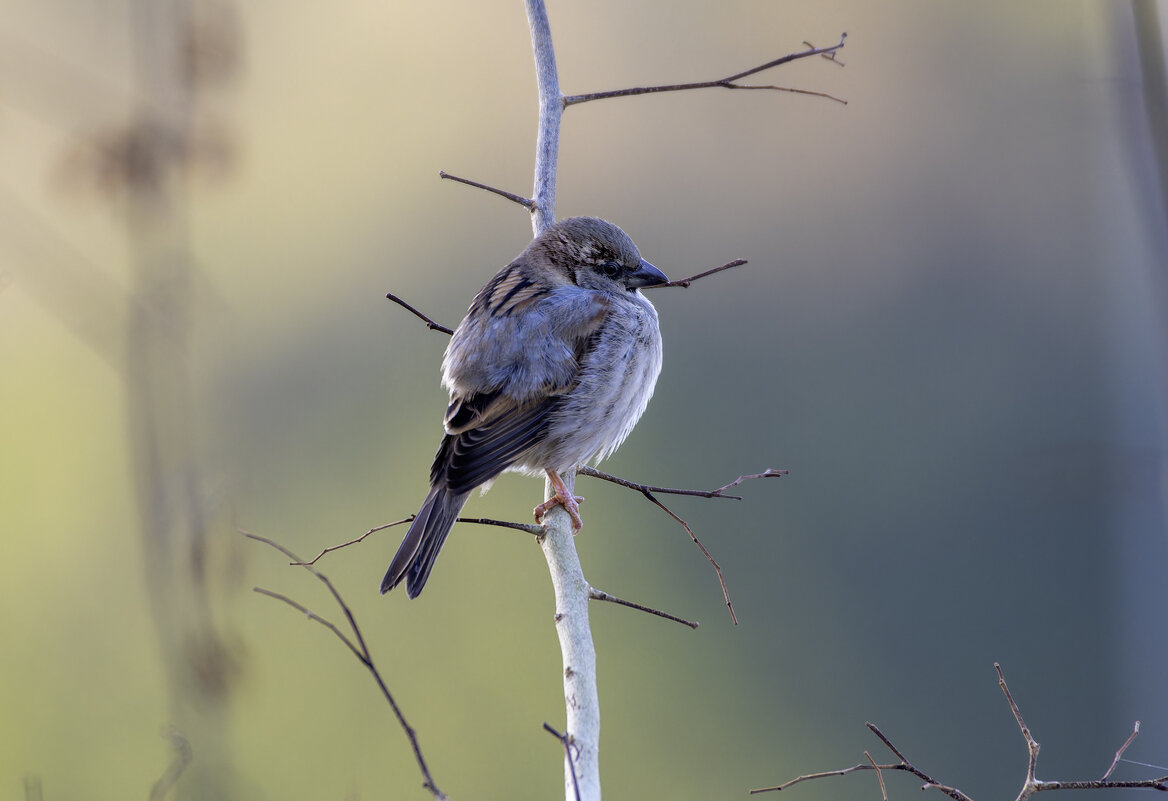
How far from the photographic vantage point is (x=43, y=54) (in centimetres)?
277

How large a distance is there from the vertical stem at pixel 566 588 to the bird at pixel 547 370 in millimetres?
196

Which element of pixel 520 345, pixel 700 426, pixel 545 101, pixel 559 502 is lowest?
pixel 700 426

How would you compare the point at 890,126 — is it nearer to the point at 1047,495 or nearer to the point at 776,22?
the point at 776,22

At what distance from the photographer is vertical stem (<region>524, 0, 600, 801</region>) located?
2494mm

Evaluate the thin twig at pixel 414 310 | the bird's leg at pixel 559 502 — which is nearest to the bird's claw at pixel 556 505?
the bird's leg at pixel 559 502

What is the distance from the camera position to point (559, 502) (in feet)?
11.8

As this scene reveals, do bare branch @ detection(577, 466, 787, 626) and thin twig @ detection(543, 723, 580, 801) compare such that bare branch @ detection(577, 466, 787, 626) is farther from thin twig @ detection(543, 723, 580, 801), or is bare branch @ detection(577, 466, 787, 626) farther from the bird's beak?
thin twig @ detection(543, 723, 580, 801)

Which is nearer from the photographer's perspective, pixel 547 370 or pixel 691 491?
pixel 691 491

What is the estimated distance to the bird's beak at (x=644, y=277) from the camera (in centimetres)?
416

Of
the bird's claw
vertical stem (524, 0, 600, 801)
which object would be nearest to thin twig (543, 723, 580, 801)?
vertical stem (524, 0, 600, 801)

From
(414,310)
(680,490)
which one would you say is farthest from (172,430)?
(680,490)

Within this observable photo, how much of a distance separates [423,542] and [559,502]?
0.48 meters

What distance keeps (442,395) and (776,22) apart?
9.04 m

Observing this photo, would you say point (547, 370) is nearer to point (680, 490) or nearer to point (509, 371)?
point (509, 371)
